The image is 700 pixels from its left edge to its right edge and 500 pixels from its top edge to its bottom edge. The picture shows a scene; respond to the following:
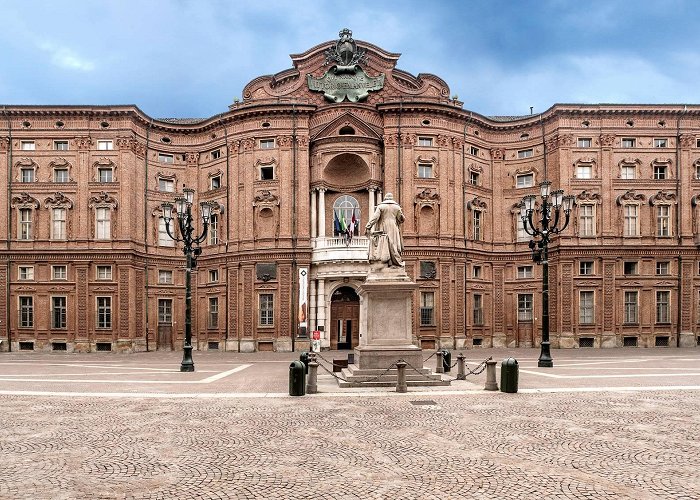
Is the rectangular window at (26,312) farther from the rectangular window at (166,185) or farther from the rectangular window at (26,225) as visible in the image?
the rectangular window at (166,185)

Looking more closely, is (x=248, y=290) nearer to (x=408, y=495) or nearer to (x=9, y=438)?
(x=9, y=438)

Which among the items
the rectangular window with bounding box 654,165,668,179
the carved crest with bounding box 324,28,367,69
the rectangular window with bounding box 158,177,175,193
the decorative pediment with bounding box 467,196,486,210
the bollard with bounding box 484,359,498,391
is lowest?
the bollard with bounding box 484,359,498,391

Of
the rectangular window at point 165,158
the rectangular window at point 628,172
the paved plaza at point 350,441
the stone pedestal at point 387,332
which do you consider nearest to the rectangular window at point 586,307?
the rectangular window at point 628,172

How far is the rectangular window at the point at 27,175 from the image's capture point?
1612 inches

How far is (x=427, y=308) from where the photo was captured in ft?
131

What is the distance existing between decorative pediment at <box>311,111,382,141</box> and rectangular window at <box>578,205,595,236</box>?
16.0 m

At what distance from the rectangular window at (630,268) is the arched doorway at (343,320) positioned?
19.9 metres

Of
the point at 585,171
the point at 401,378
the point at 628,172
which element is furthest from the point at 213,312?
the point at 628,172

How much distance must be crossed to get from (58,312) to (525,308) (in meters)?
34.8

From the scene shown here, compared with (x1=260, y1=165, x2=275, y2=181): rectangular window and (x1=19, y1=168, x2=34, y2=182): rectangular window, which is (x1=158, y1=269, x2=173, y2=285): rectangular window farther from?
(x1=19, y1=168, x2=34, y2=182): rectangular window

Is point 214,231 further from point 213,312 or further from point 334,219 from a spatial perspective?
point 334,219

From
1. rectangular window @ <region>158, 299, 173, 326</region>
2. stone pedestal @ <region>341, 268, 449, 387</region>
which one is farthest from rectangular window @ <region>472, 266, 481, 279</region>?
stone pedestal @ <region>341, 268, 449, 387</region>

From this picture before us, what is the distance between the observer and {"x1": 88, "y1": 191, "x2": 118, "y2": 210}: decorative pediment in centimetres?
4059

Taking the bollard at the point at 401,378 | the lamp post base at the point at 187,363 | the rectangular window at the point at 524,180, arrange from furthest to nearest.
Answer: the rectangular window at the point at 524,180 → the lamp post base at the point at 187,363 → the bollard at the point at 401,378
